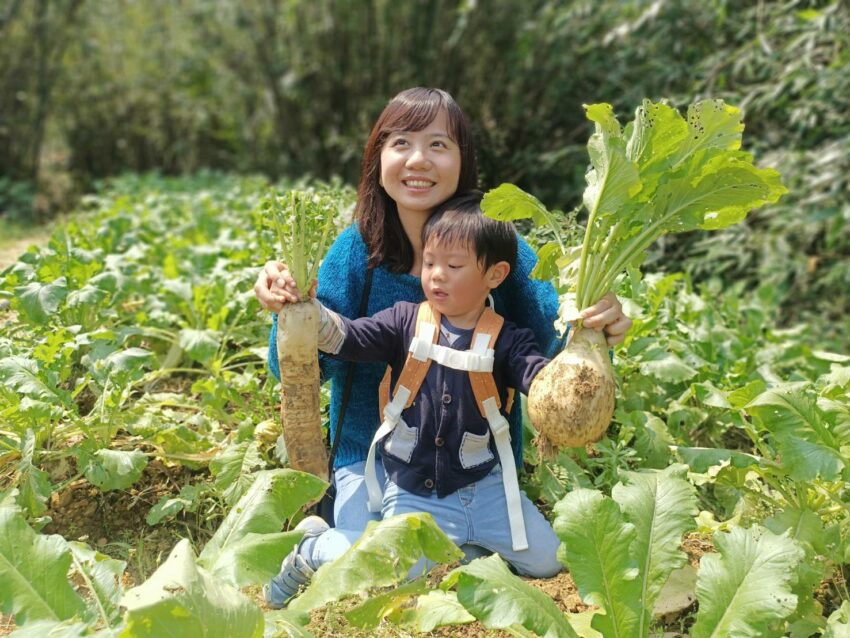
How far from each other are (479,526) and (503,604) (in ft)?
1.78

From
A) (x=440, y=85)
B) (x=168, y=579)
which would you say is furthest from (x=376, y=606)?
(x=440, y=85)

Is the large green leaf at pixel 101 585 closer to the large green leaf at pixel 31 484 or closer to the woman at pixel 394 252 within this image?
the large green leaf at pixel 31 484

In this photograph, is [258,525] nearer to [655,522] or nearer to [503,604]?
[503,604]

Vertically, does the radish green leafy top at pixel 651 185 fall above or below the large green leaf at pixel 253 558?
above

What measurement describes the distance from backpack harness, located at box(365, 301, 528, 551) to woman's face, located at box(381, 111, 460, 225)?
0.34 metres

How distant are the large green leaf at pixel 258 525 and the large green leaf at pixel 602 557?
2.12ft

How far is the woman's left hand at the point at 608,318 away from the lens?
7.63ft

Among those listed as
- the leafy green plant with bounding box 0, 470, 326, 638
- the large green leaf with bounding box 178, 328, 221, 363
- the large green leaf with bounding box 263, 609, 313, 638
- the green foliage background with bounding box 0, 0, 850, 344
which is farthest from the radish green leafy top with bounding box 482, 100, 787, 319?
the green foliage background with bounding box 0, 0, 850, 344

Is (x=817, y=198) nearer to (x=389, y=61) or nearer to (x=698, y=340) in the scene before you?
(x=698, y=340)

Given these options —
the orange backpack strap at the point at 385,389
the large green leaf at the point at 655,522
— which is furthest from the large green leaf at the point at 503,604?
the orange backpack strap at the point at 385,389

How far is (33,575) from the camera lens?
202 centimetres

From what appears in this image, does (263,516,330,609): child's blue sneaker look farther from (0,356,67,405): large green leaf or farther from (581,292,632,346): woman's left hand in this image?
(581,292,632,346): woman's left hand

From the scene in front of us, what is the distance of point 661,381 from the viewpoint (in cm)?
346

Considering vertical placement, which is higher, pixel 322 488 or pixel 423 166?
pixel 423 166
